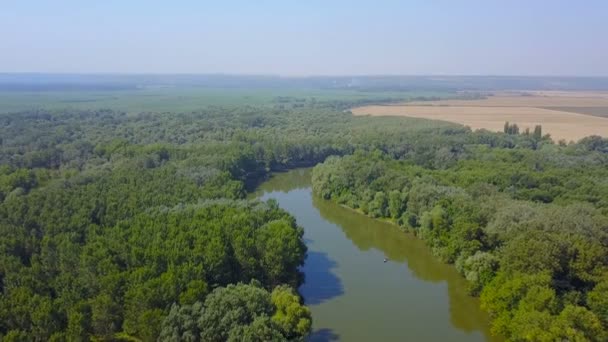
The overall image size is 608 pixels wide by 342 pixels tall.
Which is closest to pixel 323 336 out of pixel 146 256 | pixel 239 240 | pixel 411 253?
pixel 239 240

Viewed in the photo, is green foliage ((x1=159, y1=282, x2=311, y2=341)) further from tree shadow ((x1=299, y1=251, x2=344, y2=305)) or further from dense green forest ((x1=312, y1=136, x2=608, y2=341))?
dense green forest ((x1=312, y1=136, x2=608, y2=341))

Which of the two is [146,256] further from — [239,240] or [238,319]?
[238,319]

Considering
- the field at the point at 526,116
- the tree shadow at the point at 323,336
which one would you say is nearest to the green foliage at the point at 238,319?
the tree shadow at the point at 323,336

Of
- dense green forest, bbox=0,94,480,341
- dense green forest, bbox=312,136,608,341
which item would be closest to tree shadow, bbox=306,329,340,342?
dense green forest, bbox=0,94,480,341

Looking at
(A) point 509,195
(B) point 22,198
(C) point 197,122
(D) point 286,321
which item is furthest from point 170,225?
(C) point 197,122

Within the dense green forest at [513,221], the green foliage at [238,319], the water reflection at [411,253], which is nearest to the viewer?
the green foliage at [238,319]

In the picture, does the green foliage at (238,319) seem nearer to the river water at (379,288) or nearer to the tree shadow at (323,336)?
the tree shadow at (323,336)
